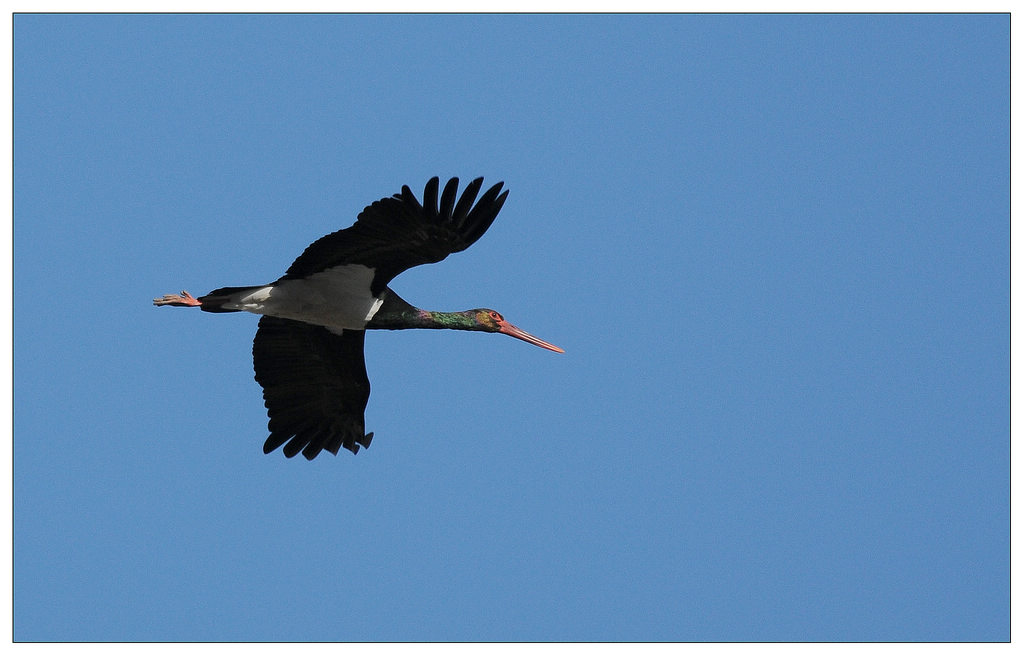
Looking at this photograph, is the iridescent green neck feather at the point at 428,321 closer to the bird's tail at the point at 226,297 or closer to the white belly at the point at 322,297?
the white belly at the point at 322,297

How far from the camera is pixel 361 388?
1493 centimetres

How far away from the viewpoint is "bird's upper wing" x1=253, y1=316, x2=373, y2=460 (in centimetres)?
1463

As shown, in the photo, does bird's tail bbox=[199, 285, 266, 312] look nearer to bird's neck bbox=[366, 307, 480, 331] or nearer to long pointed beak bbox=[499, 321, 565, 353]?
bird's neck bbox=[366, 307, 480, 331]

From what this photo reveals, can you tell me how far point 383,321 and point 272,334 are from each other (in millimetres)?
1365

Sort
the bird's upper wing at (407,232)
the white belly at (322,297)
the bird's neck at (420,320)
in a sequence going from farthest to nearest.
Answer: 1. the bird's neck at (420,320)
2. the white belly at (322,297)
3. the bird's upper wing at (407,232)

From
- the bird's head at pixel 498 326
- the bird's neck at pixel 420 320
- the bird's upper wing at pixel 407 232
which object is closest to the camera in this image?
the bird's upper wing at pixel 407 232

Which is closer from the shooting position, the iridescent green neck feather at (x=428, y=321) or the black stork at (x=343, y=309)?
the black stork at (x=343, y=309)

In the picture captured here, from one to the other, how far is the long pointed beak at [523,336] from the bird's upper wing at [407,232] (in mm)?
1767

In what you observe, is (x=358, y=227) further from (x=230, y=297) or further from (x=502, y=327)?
(x=502, y=327)

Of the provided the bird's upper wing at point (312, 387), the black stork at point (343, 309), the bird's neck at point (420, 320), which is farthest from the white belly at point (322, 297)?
the bird's upper wing at point (312, 387)

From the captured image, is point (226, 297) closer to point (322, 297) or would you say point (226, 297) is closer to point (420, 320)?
point (322, 297)

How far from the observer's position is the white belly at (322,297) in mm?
13344

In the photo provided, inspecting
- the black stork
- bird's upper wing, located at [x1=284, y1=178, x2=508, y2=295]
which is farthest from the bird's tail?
bird's upper wing, located at [x1=284, y1=178, x2=508, y2=295]
